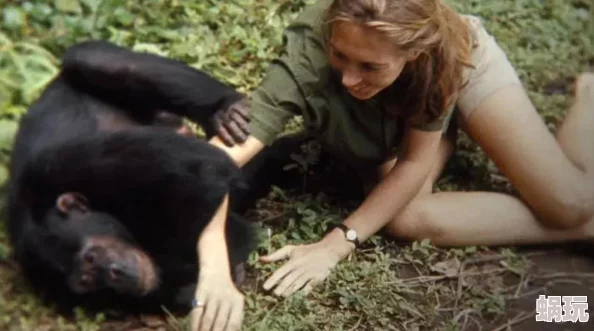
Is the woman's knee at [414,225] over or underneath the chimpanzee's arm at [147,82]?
underneath

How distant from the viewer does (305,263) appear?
6.61 feet

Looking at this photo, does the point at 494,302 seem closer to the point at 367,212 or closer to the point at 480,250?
the point at 480,250

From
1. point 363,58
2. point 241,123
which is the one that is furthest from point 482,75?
point 241,123

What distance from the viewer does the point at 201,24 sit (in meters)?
2.73

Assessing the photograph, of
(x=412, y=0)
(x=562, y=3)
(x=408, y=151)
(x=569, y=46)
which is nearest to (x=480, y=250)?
(x=408, y=151)

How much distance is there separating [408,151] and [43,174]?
2.77ft

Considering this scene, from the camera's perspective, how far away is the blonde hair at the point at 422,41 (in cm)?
169

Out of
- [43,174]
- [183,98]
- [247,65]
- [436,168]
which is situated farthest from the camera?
[247,65]

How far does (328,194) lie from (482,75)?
1.68 feet

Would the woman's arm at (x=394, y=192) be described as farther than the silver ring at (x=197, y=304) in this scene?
Yes

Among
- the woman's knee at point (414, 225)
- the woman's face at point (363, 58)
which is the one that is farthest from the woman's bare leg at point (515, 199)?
the woman's face at point (363, 58)

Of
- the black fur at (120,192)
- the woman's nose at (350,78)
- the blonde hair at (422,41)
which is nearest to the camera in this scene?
the blonde hair at (422,41)

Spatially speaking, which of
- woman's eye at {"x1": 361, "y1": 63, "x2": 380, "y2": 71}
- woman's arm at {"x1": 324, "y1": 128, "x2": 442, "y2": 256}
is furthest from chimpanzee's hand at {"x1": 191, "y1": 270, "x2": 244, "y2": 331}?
woman's eye at {"x1": 361, "y1": 63, "x2": 380, "y2": 71}

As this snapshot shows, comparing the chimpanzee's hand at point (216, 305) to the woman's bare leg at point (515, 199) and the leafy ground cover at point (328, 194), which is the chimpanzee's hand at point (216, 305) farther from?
the woman's bare leg at point (515, 199)
